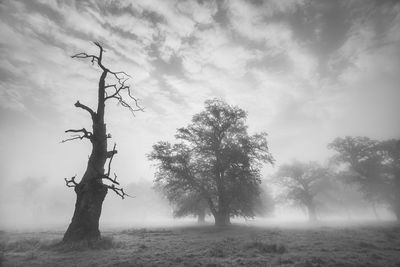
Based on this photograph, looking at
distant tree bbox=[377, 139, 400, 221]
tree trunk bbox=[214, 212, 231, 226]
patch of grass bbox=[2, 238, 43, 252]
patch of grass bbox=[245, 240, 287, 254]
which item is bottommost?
patch of grass bbox=[245, 240, 287, 254]

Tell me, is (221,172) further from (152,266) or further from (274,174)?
(274,174)

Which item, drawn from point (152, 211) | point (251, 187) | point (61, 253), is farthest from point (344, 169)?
point (152, 211)

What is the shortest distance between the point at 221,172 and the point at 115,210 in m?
103

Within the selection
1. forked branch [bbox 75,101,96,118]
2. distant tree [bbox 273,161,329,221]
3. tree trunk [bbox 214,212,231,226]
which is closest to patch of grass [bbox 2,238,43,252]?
forked branch [bbox 75,101,96,118]

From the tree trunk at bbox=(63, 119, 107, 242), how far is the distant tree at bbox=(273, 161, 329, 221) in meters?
42.9

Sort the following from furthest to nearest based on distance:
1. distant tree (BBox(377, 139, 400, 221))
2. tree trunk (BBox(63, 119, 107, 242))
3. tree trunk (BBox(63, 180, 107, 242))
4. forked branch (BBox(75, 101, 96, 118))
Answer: distant tree (BBox(377, 139, 400, 221)), forked branch (BBox(75, 101, 96, 118)), tree trunk (BBox(63, 119, 107, 242)), tree trunk (BBox(63, 180, 107, 242))

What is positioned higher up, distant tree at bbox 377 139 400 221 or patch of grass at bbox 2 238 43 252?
distant tree at bbox 377 139 400 221

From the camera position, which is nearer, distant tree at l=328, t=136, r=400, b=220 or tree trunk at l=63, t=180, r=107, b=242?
tree trunk at l=63, t=180, r=107, b=242

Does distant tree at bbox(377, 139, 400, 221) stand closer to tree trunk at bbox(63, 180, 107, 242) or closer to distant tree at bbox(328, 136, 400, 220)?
distant tree at bbox(328, 136, 400, 220)

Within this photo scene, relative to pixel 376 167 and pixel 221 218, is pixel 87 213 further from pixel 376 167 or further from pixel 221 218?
pixel 376 167

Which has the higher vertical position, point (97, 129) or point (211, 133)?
point (211, 133)

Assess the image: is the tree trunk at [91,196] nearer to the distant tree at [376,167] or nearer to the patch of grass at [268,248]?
the patch of grass at [268,248]

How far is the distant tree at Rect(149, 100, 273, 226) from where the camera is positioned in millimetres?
25672

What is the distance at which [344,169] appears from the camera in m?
42.2
